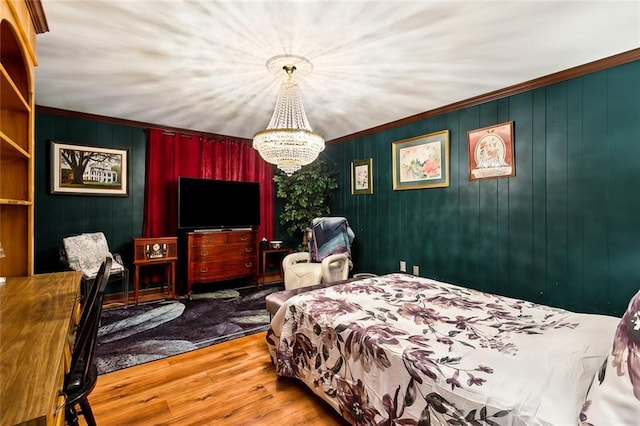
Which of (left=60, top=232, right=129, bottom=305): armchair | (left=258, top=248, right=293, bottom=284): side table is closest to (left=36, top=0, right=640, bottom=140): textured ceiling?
(left=60, top=232, right=129, bottom=305): armchair

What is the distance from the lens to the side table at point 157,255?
3678 mm

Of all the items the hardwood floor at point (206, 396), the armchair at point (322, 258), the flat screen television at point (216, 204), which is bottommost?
the hardwood floor at point (206, 396)

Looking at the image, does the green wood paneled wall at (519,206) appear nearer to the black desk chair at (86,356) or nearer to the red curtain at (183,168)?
the red curtain at (183,168)

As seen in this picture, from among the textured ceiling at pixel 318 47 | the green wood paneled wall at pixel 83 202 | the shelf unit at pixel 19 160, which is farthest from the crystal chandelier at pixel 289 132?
the green wood paneled wall at pixel 83 202

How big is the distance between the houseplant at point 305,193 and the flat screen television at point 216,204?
0.47 m

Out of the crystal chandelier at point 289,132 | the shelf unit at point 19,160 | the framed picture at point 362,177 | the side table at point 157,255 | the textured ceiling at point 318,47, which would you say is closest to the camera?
the shelf unit at point 19,160

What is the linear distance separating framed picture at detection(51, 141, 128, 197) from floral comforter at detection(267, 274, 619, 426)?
3.17 metres

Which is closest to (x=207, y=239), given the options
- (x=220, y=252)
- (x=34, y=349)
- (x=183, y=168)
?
(x=220, y=252)

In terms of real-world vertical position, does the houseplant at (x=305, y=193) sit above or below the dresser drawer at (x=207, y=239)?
above

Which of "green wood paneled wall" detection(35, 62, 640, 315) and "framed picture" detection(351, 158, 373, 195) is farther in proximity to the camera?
"framed picture" detection(351, 158, 373, 195)

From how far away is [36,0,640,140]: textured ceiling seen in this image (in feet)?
5.95

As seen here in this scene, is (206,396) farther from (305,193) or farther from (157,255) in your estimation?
(305,193)

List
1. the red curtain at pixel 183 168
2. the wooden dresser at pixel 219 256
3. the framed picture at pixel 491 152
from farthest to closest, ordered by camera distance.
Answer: the red curtain at pixel 183 168 → the wooden dresser at pixel 219 256 → the framed picture at pixel 491 152

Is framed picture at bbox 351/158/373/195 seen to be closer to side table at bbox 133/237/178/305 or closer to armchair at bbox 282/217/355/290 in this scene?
armchair at bbox 282/217/355/290
